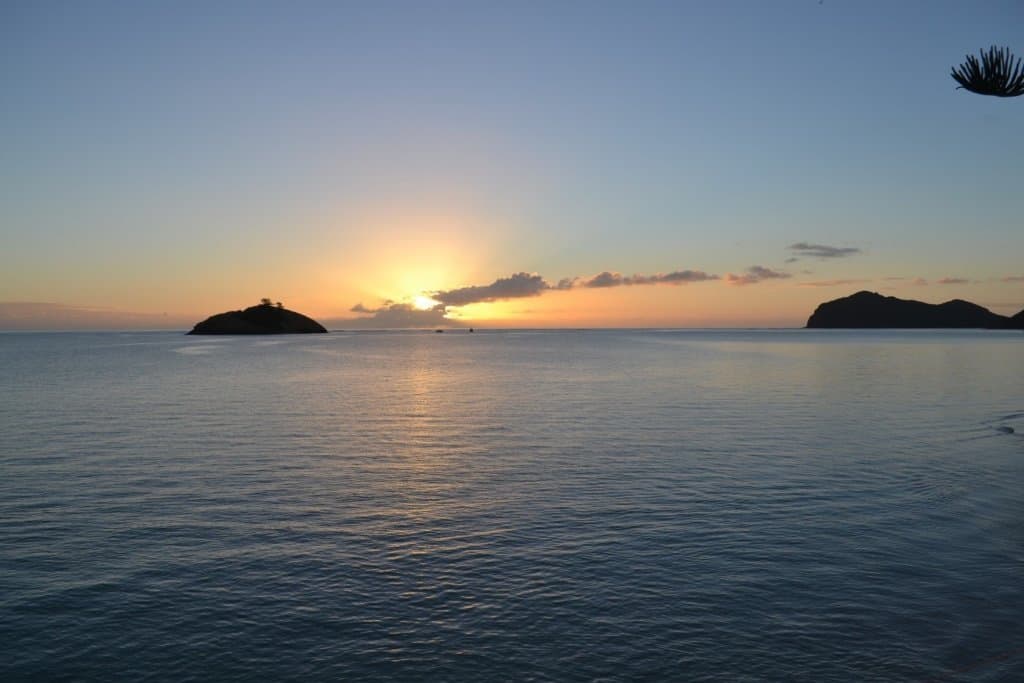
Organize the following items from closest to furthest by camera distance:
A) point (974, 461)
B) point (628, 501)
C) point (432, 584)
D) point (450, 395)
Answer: point (432, 584)
point (628, 501)
point (974, 461)
point (450, 395)

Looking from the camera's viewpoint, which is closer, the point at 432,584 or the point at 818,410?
the point at 432,584

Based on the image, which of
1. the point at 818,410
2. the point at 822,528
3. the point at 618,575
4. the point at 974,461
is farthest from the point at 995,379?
the point at 618,575

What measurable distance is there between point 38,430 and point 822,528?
5117 centimetres

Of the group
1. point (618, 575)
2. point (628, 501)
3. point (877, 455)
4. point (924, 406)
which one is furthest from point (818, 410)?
point (618, 575)

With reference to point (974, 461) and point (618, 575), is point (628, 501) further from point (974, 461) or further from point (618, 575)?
point (974, 461)

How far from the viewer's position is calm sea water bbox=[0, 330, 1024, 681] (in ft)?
50.4

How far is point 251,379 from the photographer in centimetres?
10231

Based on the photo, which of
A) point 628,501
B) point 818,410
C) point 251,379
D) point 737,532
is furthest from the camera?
point 251,379

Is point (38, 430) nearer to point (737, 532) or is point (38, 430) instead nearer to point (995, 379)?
point (737, 532)

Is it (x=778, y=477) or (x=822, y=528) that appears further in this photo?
(x=778, y=477)

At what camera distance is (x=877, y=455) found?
130ft

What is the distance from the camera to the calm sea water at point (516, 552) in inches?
605

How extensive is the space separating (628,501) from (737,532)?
214 inches

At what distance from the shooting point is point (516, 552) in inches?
871
